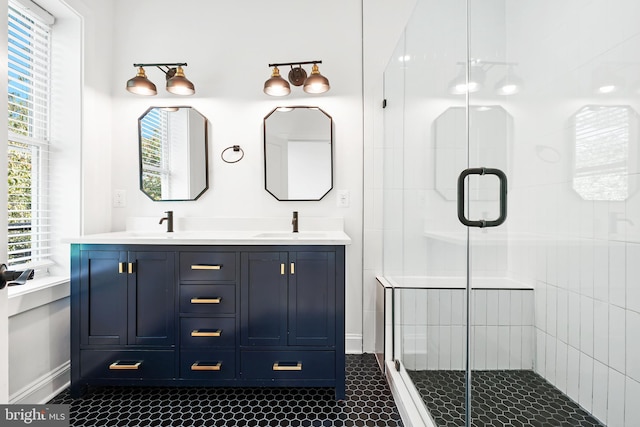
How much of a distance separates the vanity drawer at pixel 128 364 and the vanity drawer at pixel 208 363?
70 mm

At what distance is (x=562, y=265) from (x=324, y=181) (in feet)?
5.36

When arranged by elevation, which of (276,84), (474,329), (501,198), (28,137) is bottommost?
(474,329)

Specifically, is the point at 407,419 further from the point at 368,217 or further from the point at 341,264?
the point at 368,217

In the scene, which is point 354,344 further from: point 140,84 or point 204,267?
point 140,84

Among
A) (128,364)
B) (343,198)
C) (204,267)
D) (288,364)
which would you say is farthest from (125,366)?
(343,198)

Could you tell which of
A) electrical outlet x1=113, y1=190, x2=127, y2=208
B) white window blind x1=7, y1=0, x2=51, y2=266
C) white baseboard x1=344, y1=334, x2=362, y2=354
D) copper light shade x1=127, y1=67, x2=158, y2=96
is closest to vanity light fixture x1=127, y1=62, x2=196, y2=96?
copper light shade x1=127, y1=67, x2=158, y2=96

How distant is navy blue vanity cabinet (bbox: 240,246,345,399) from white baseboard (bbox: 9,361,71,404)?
41.3 inches

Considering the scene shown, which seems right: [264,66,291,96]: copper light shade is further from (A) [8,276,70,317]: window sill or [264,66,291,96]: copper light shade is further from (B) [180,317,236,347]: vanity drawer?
(A) [8,276,70,317]: window sill

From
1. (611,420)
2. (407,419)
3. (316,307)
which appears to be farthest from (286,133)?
(611,420)

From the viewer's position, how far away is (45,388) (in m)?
1.70

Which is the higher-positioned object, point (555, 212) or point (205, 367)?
point (555, 212)

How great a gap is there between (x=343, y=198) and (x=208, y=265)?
1042 mm

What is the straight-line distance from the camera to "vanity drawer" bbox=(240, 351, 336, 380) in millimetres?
1695

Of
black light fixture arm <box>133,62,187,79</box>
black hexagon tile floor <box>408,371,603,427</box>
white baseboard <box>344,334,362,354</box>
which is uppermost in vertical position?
black light fixture arm <box>133,62,187,79</box>
